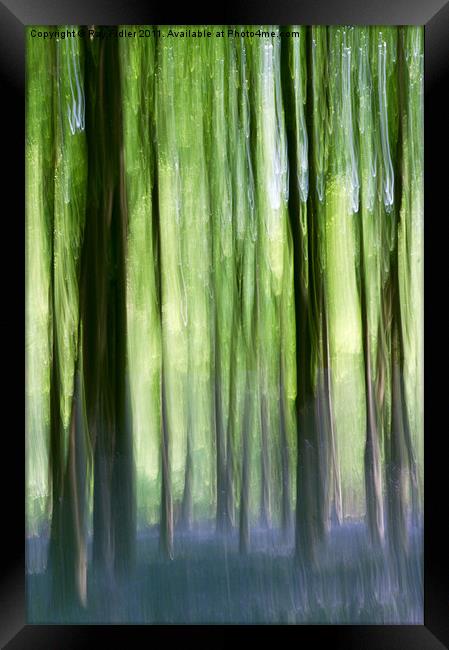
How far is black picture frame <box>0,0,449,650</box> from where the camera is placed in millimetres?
1215

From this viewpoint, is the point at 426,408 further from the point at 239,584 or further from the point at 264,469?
the point at 239,584

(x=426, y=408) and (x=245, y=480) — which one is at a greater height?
(x=426, y=408)

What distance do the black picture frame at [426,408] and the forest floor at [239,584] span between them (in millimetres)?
22

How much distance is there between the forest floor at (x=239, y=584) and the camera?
4.06 ft

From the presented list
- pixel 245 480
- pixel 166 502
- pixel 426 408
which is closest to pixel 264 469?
pixel 245 480

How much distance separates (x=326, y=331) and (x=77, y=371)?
48 cm

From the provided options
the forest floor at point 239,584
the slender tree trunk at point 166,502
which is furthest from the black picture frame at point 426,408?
the slender tree trunk at point 166,502

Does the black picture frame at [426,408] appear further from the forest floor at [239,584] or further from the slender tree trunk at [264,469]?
the slender tree trunk at [264,469]

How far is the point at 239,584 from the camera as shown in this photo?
48.8 inches

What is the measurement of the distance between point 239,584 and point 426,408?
0.48 metres

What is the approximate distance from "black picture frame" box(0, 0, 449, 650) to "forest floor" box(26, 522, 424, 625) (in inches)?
0.8

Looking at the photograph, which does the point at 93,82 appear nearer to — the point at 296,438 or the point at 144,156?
the point at 144,156

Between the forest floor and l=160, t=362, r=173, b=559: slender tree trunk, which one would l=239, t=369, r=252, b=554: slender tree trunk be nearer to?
the forest floor

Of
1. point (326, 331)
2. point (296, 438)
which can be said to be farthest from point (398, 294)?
point (296, 438)
